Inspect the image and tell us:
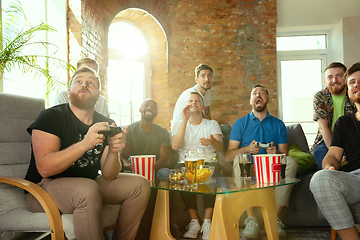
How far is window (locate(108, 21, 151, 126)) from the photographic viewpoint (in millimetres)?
5066

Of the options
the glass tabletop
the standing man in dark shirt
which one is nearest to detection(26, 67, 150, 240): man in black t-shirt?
the glass tabletop

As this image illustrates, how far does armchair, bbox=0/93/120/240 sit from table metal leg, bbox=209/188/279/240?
0.52 meters

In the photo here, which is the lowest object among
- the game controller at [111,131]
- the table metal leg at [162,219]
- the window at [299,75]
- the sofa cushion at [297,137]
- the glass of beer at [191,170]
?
the table metal leg at [162,219]

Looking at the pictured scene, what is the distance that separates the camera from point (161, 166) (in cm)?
251

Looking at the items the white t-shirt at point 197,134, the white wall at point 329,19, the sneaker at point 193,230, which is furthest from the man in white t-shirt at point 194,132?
the white wall at point 329,19

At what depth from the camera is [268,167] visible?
1.58 meters

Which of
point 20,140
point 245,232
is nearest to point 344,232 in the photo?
point 245,232

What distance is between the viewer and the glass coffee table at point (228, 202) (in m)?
1.46

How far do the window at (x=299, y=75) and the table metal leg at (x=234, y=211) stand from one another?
11.9 ft

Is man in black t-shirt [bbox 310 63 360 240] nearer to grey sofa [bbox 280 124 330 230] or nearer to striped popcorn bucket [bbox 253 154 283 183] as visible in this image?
striped popcorn bucket [bbox 253 154 283 183]

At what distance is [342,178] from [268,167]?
1.44ft

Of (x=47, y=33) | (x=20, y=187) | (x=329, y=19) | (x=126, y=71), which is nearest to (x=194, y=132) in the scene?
(x=20, y=187)

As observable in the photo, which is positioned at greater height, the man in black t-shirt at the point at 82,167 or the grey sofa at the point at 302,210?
the man in black t-shirt at the point at 82,167

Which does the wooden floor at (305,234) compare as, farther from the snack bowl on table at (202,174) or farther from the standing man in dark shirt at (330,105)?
the snack bowl on table at (202,174)
